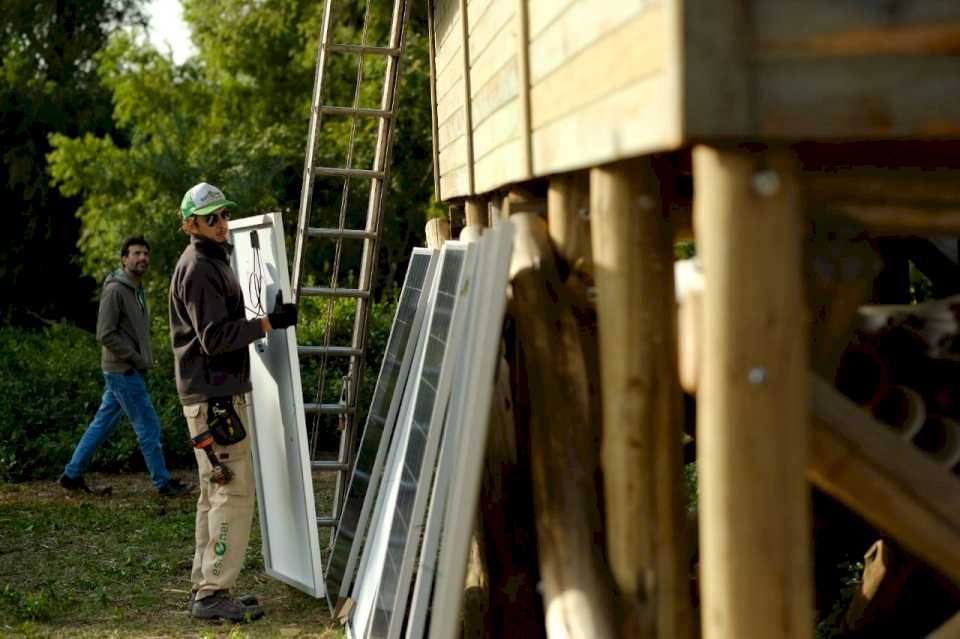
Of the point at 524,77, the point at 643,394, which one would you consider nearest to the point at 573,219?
the point at 524,77

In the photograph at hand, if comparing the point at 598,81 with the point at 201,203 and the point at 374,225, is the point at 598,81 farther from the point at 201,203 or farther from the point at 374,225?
the point at 374,225

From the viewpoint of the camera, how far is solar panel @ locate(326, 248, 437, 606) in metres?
7.39

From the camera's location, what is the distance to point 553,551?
16.6ft

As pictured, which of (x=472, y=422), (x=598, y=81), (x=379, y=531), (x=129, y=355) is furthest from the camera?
(x=129, y=355)

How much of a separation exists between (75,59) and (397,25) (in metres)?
25.7

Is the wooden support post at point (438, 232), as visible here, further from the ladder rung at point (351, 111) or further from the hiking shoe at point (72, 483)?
the hiking shoe at point (72, 483)

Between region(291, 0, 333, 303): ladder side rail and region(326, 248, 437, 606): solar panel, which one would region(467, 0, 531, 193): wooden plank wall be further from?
region(291, 0, 333, 303): ladder side rail

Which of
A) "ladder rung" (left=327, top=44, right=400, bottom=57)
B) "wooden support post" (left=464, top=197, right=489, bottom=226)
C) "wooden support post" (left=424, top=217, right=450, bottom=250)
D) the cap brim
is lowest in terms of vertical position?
"wooden support post" (left=424, top=217, right=450, bottom=250)

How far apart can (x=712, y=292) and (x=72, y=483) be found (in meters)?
9.20

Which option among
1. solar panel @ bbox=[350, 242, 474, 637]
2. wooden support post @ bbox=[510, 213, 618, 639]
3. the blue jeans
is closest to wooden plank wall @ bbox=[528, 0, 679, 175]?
wooden support post @ bbox=[510, 213, 618, 639]

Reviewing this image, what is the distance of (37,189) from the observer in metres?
30.0

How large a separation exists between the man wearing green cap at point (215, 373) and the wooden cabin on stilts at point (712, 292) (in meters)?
1.73

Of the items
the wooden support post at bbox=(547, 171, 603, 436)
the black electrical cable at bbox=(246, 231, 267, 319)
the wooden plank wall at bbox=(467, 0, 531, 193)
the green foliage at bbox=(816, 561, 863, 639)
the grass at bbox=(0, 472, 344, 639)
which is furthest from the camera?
the black electrical cable at bbox=(246, 231, 267, 319)

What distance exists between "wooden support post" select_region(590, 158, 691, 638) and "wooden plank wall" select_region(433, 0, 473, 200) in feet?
10.5
